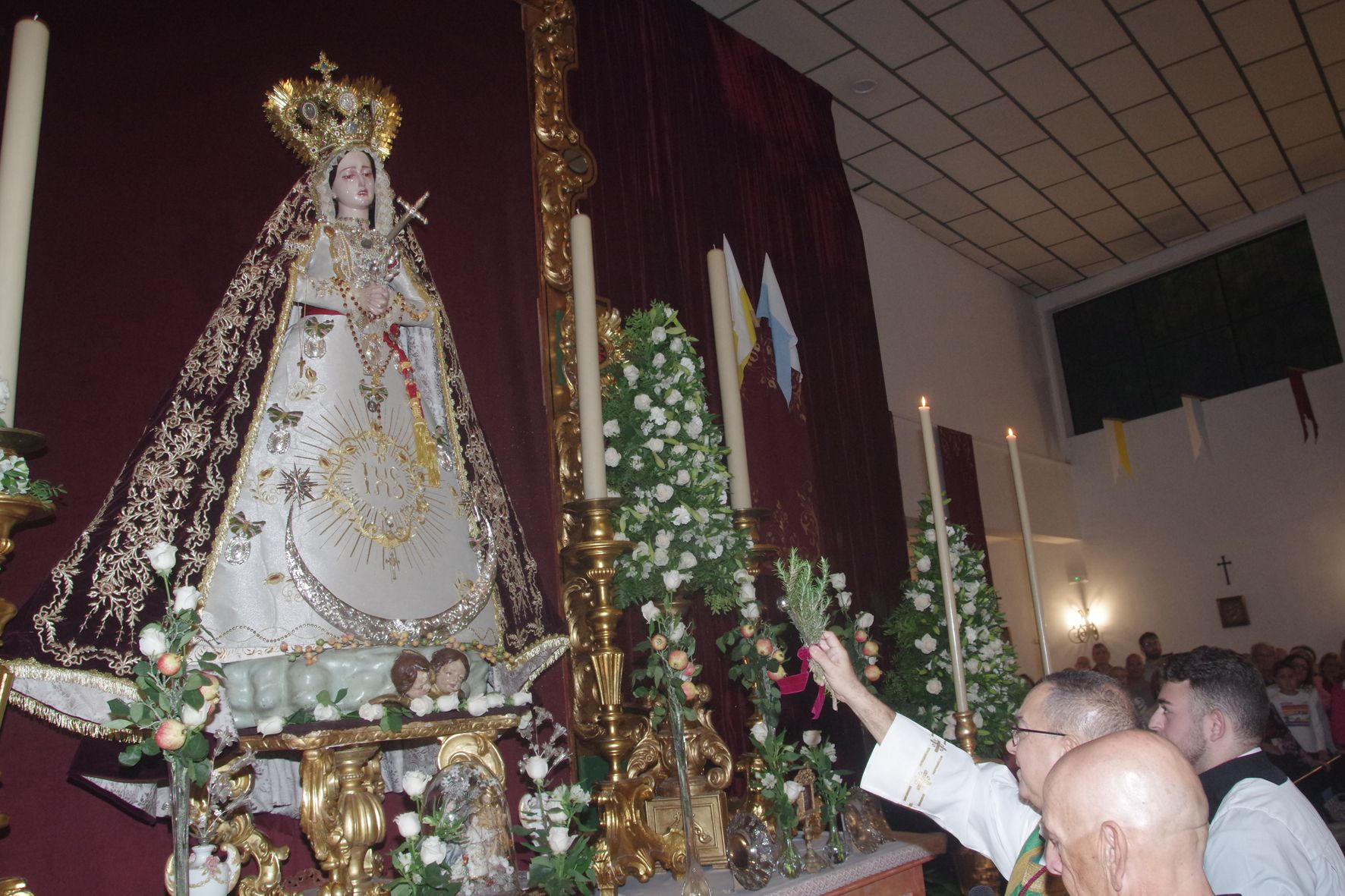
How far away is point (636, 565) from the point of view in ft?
10.7

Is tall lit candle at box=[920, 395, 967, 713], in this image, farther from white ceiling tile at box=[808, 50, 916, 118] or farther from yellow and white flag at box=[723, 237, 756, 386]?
white ceiling tile at box=[808, 50, 916, 118]

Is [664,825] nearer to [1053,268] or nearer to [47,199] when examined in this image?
[47,199]

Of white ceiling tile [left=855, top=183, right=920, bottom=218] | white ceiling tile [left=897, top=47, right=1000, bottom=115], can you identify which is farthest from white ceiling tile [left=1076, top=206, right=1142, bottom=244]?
white ceiling tile [left=897, top=47, right=1000, bottom=115]

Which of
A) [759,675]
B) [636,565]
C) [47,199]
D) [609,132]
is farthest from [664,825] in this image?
[609,132]

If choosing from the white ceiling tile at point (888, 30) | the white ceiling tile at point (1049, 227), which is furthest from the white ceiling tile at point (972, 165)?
the white ceiling tile at point (888, 30)

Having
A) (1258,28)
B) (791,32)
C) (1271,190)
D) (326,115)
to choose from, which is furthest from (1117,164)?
(326,115)

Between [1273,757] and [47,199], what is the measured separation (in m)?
6.61

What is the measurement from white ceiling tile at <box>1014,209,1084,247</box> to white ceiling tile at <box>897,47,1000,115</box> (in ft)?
8.17

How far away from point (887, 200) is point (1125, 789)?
8.18m

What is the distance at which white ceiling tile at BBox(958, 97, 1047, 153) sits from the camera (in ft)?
25.4

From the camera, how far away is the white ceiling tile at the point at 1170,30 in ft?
22.3

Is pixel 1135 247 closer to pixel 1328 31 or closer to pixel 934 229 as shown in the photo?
pixel 934 229

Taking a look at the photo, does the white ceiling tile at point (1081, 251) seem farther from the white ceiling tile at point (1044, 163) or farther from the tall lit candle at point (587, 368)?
the tall lit candle at point (587, 368)

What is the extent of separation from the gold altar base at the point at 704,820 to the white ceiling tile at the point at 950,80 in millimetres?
5664
